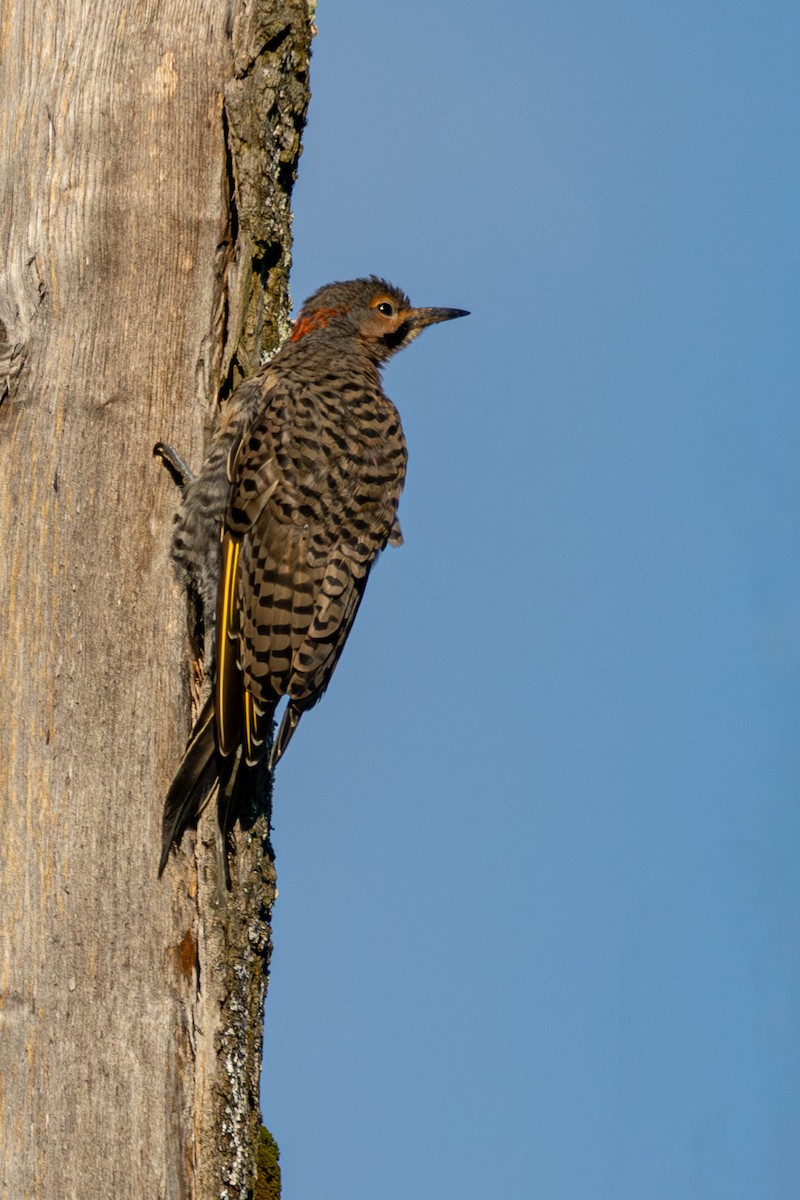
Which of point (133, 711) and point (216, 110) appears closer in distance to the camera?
point (133, 711)

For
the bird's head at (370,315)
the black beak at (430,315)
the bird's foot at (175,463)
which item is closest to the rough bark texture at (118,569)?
the bird's foot at (175,463)

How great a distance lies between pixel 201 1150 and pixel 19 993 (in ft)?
1.79

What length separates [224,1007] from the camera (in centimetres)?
353

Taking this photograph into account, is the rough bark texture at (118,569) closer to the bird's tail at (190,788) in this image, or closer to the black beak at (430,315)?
the bird's tail at (190,788)

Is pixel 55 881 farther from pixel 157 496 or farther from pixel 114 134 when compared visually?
pixel 114 134

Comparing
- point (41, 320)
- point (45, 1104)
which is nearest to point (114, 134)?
point (41, 320)

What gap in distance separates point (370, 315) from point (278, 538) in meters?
1.32

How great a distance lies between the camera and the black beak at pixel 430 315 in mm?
5250

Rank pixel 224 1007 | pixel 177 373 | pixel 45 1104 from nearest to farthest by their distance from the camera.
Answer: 1. pixel 45 1104
2. pixel 224 1007
3. pixel 177 373

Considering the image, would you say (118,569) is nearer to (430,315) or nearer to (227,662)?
(227,662)

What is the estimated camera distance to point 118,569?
144 inches

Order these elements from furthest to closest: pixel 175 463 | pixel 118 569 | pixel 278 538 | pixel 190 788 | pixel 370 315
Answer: pixel 370 315, pixel 278 538, pixel 175 463, pixel 118 569, pixel 190 788

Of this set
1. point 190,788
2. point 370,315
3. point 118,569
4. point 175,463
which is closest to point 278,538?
point 175,463

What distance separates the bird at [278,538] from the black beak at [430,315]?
0.58 meters
